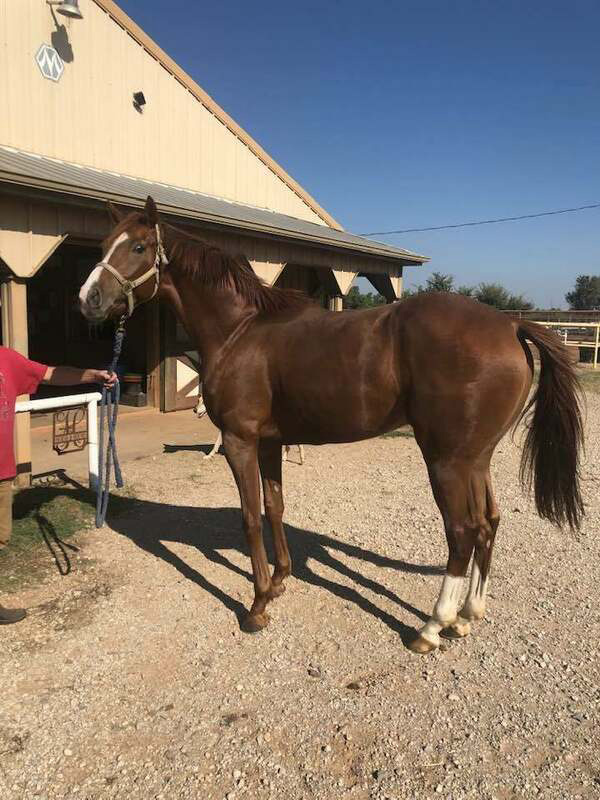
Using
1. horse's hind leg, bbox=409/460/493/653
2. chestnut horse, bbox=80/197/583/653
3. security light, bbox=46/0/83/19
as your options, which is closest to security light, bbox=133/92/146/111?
security light, bbox=46/0/83/19

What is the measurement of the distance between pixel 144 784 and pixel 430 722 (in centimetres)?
113

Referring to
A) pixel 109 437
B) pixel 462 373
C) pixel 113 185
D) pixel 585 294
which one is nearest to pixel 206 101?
pixel 113 185

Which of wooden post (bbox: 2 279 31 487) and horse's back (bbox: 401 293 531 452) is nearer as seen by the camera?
horse's back (bbox: 401 293 531 452)

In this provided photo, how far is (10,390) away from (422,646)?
101 inches

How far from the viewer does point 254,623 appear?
299 centimetres

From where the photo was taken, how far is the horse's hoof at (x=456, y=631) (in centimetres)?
291

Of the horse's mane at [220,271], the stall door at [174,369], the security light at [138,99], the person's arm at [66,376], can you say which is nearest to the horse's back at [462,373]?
the horse's mane at [220,271]

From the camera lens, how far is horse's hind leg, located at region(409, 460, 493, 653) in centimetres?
272

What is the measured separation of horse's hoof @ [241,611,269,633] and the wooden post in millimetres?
3283

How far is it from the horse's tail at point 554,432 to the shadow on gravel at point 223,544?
99cm

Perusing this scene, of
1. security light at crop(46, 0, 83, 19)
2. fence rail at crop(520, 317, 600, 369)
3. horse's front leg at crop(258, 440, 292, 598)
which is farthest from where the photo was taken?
fence rail at crop(520, 317, 600, 369)

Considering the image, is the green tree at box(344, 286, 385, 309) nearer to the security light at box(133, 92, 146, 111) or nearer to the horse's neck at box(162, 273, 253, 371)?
the security light at box(133, 92, 146, 111)

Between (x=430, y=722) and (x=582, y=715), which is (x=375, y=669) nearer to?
(x=430, y=722)

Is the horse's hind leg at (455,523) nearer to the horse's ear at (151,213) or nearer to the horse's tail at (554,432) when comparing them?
the horse's tail at (554,432)
